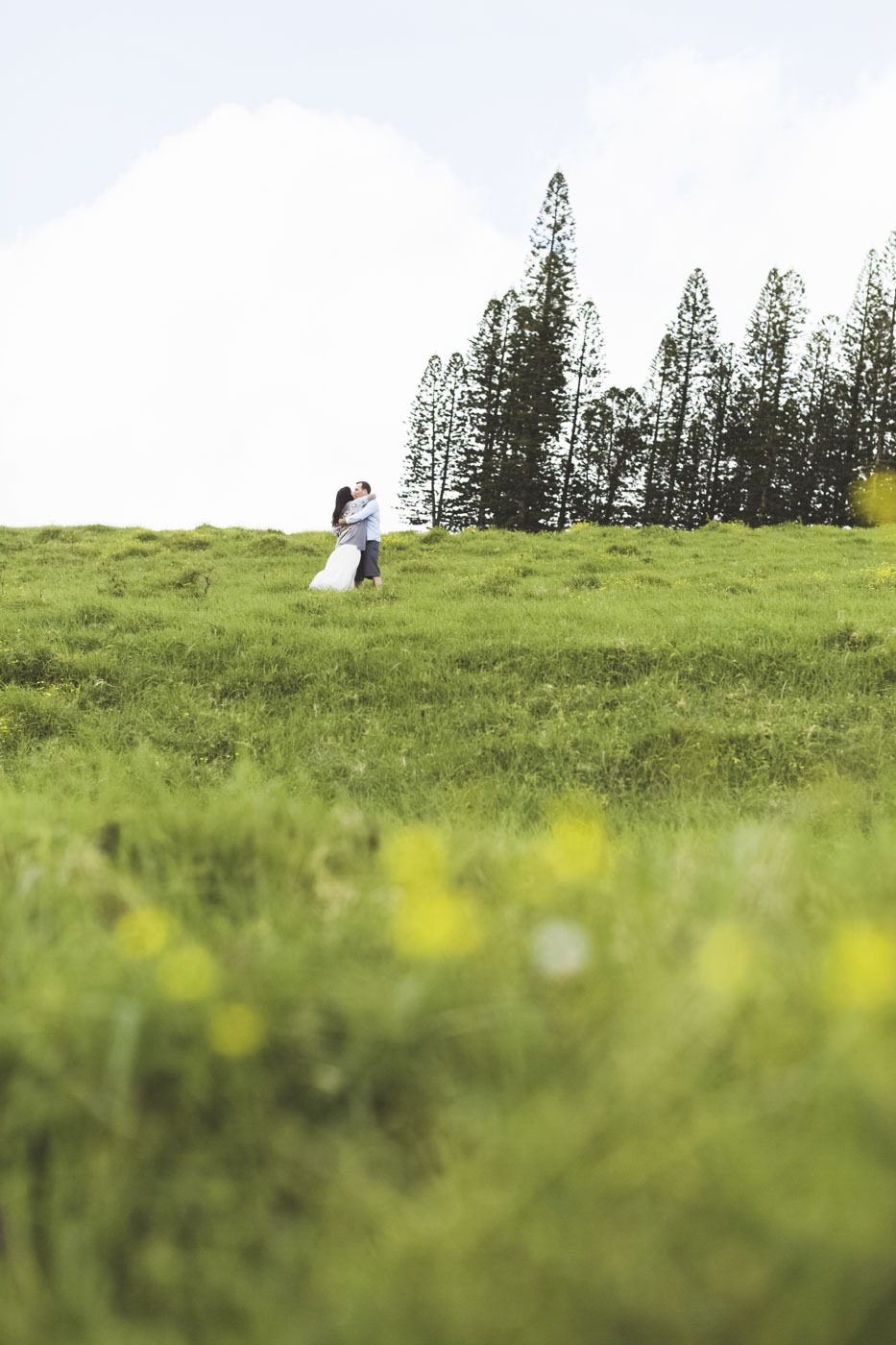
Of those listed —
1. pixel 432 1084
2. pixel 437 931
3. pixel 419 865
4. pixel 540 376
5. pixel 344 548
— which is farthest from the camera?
pixel 540 376

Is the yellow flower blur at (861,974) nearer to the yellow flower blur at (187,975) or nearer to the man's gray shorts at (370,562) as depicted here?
the yellow flower blur at (187,975)

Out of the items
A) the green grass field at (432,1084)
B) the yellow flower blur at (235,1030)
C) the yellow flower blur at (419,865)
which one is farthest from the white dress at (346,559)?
the yellow flower blur at (235,1030)

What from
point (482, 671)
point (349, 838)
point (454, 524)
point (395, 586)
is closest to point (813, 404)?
point (454, 524)

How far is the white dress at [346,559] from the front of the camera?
44.6 feet

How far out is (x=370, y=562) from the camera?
1417 centimetres

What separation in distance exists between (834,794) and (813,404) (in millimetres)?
54203

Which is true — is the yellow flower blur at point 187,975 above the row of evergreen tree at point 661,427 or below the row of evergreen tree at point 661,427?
below

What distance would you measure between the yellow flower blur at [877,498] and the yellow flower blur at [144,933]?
50628 mm

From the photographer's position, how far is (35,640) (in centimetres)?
945

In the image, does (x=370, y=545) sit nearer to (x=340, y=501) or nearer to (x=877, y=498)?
(x=340, y=501)

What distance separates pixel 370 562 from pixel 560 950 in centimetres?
1322

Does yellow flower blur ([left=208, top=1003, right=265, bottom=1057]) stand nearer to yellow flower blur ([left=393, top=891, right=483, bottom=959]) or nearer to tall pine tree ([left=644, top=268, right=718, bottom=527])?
yellow flower blur ([left=393, top=891, right=483, bottom=959])

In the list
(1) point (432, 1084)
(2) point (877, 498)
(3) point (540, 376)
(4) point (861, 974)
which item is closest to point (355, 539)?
(1) point (432, 1084)

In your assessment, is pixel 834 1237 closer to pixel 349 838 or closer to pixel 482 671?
pixel 349 838
